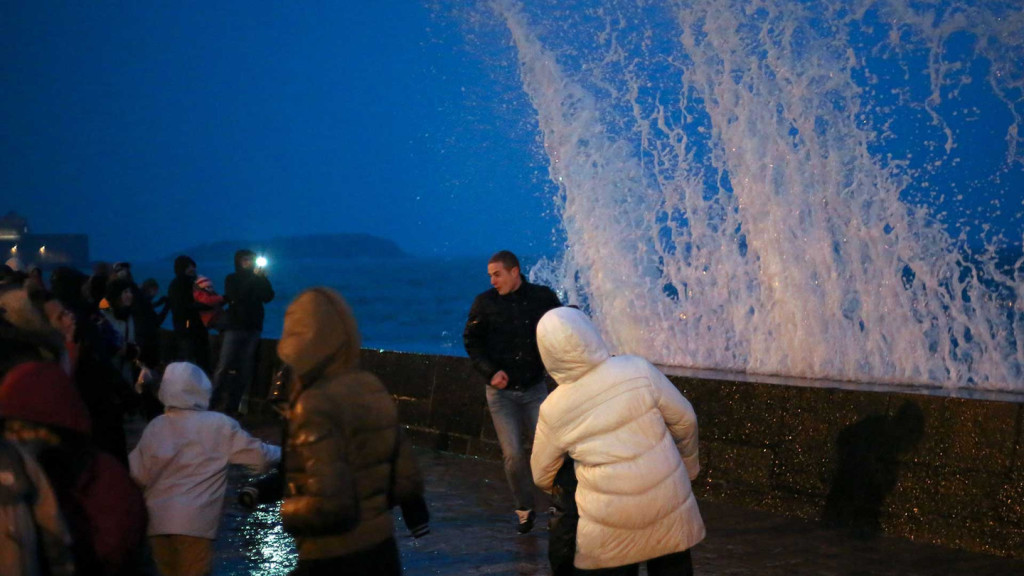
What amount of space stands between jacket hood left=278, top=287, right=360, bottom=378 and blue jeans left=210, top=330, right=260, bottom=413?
9.67m

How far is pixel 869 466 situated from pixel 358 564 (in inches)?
174

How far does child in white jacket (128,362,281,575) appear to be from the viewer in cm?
445

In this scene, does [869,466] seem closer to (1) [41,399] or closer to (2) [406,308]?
(1) [41,399]

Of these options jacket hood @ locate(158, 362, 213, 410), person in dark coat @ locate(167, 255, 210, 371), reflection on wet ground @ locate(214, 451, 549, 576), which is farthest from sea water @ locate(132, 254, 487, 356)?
jacket hood @ locate(158, 362, 213, 410)

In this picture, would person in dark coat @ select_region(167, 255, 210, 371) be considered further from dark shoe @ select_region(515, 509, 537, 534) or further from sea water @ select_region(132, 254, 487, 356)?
sea water @ select_region(132, 254, 487, 356)

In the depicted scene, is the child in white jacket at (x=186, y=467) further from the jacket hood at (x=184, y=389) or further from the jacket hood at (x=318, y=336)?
the jacket hood at (x=318, y=336)

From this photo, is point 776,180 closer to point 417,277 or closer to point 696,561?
point 696,561

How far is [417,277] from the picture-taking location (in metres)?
115

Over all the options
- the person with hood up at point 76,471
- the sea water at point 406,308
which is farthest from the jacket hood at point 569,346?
the sea water at point 406,308

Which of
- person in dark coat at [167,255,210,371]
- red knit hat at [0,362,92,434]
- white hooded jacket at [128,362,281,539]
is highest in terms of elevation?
person in dark coat at [167,255,210,371]

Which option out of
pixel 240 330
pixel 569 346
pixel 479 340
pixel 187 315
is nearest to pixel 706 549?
pixel 479 340

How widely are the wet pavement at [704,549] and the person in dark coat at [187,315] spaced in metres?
5.95

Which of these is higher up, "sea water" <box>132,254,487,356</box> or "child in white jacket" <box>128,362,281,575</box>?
"sea water" <box>132,254,487,356</box>

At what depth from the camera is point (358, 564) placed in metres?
3.36
